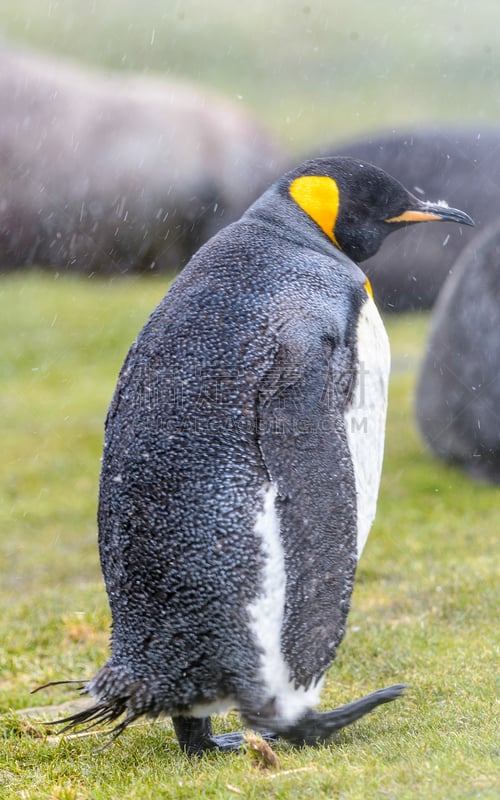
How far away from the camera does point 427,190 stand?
1062 centimetres

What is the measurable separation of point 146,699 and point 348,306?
1148 mm

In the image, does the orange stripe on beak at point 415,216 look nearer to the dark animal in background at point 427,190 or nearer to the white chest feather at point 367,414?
the white chest feather at point 367,414

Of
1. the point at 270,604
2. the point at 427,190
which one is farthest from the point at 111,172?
the point at 270,604

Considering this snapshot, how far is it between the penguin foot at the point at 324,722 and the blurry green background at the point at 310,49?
1567 centimetres

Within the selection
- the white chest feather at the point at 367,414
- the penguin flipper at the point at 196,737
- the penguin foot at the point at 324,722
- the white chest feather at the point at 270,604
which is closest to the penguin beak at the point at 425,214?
the white chest feather at the point at 367,414

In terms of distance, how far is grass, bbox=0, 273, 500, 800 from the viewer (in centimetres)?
250

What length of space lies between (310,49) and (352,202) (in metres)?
21.3

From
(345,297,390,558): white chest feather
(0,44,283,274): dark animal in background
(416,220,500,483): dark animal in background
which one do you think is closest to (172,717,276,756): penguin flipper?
(345,297,390,558): white chest feather

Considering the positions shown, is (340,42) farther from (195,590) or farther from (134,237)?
(195,590)

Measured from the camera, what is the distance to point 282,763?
2.59 metres

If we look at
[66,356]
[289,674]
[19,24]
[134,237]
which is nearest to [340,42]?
[19,24]

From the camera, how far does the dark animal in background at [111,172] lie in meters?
12.8

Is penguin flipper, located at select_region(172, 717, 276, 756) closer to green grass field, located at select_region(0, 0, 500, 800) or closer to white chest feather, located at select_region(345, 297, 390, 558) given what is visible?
green grass field, located at select_region(0, 0, 500, 800)

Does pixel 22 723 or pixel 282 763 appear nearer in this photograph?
pixel 282 763
